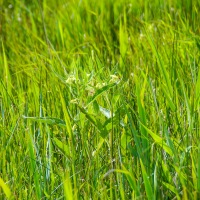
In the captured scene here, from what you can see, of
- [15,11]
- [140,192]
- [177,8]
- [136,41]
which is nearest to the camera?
[140,192]

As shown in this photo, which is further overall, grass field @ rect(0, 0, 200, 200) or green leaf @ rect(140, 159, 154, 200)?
grass field @ rect(0, 0, 200, 200)

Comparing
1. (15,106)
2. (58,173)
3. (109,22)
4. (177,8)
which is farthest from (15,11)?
(58,173)

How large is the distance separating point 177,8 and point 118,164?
6.19 feet

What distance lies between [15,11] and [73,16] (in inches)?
29.1

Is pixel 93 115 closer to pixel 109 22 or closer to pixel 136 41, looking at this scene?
pixel 136 41

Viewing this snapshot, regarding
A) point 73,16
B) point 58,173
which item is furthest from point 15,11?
point 58,173

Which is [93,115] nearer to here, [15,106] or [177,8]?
[15,106]

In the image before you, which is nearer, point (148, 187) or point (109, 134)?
point (148, 187)

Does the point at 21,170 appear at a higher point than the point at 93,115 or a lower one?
lower

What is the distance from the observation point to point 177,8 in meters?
3.33

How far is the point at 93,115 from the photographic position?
1.71 meters

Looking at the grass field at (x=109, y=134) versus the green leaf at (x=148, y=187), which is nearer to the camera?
the green leaf at (x=148, y=187)

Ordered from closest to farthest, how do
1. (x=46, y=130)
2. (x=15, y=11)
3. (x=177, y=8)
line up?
(x=46, y=130) < (x=177, y=8) < (x=15, y=11)

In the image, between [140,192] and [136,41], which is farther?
[136,41]
